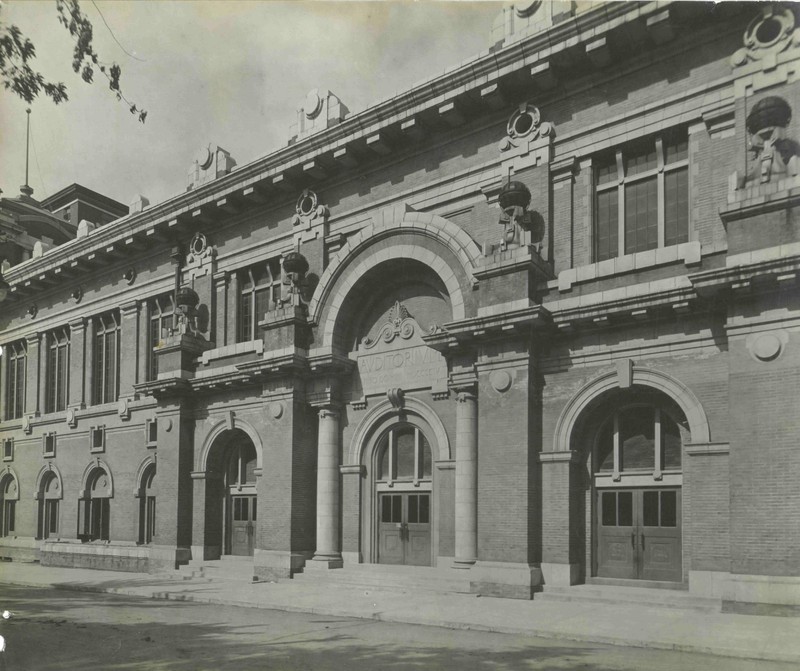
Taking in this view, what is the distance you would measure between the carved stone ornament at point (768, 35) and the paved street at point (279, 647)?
34.5ft

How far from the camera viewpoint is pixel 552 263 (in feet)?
55.0

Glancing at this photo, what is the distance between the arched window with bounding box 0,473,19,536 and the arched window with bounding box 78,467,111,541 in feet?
17.5

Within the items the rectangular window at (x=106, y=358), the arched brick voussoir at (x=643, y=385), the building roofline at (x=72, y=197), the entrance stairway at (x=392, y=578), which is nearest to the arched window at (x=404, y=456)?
the entrance stairway at (x=392, y=578)

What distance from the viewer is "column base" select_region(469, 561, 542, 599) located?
15.2 meters

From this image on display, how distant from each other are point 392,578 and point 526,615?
506 cm

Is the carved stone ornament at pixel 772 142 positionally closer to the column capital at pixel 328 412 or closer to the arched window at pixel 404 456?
the arched window at pixel 404 456

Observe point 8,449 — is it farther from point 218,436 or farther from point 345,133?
point 345,133

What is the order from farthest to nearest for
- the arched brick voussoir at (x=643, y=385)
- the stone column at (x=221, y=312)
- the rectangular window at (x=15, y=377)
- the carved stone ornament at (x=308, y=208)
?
1. the rectangular window at (x=15, y=377)
2. the stone column at (x=221, y=312)
3. the carved stone ornament at (x=308, y=208)
4. the arched brick voussoir at (x=643, y=385)

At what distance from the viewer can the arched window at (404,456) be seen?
754 inches

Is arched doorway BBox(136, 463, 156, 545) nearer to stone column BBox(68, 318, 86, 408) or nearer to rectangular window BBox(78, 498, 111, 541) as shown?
rectangular window BBox(78, 498, 111, 541)

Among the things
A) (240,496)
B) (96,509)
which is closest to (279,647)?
(240,496)

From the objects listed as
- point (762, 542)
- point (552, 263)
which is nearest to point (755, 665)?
point (762, 542)

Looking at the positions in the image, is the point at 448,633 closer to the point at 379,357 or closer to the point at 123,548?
the point at 379,357

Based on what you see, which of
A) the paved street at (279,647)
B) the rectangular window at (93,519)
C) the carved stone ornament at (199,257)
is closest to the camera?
the paved street at (279,647)
